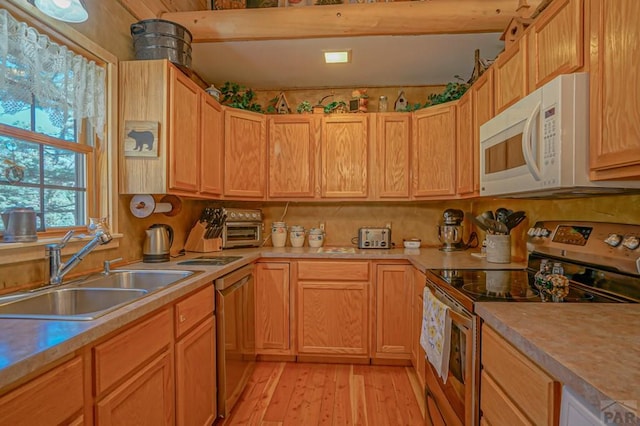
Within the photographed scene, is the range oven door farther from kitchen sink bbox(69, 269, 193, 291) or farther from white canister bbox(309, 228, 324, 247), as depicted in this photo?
white canister bbox(309, 228, 324, 247)

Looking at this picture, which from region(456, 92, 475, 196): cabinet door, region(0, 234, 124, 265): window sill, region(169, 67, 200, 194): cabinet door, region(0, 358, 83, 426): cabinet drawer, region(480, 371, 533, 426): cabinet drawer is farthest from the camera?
region(456, 92, 475, 196): cabinet door

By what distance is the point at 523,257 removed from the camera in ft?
7.02

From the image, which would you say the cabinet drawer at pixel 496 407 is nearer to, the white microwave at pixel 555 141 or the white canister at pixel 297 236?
the white microwave at pixel 555 141

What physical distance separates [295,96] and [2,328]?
2916 mm

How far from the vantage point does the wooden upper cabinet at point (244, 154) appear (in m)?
2.71

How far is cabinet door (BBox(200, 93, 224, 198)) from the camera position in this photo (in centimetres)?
236

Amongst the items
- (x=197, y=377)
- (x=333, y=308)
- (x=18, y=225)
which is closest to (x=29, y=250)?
(x=18, y=225)

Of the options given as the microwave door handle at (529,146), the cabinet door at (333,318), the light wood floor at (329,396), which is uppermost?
the microwave door handle at (529,146)

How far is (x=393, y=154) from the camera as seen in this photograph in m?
2.87

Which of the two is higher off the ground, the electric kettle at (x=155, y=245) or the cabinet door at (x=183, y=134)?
the cabinet door at (x=183, y=134)

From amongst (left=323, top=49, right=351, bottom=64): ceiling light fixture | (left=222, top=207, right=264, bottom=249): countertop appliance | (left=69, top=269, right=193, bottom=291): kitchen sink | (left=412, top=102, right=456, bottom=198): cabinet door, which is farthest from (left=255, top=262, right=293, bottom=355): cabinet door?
(left=323, top=49, right=351, bottom=64): ceiling light fixture

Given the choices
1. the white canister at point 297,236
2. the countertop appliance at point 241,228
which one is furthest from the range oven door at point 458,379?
the countertop appliance at point 241,228

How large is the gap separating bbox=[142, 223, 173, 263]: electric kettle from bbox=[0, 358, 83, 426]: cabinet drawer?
123cm

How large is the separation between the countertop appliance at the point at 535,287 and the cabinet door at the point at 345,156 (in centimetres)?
134
